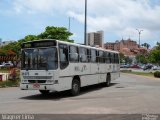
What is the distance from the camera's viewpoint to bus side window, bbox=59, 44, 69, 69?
19263mm

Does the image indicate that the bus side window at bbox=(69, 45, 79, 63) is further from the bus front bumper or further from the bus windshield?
the bus front bumper

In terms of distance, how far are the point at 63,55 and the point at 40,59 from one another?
119 centimetres

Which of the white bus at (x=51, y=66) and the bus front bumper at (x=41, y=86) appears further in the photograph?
the white bus at (x=51, y=66)

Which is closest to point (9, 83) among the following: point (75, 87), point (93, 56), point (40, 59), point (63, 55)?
point (93, 56)

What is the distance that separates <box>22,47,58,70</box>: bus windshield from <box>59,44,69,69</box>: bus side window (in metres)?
0.40

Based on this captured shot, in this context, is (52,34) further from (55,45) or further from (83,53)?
(55,45)

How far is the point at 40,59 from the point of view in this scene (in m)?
19.2

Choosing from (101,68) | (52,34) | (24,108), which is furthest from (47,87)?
(52,34)

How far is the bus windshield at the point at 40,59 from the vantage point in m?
18.9

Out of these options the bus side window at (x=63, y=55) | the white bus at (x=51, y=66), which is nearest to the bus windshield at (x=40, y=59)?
the white bus at (x=51, y=66)

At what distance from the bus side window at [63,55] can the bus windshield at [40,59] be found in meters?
0.40

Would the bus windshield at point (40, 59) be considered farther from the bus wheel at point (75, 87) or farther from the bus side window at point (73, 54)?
the bus wheel at point (75, 87)

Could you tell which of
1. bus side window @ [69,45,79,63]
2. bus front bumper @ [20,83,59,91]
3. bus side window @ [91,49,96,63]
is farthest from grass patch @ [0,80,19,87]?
bus front bumper @ [20,83,59,91]

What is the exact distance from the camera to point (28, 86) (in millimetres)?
19312
